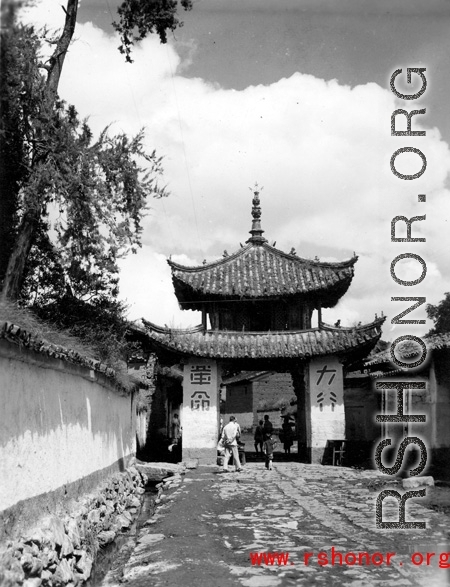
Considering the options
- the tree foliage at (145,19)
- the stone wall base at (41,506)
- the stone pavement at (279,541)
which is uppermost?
the tree foliage at (145,19)

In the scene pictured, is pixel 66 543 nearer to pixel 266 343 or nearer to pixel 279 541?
pixel 279 541

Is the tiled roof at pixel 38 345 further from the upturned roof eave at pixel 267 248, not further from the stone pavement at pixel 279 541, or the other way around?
the upturned roof eave at pixel 267 248

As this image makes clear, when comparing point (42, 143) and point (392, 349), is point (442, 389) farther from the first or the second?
point (42, 143)

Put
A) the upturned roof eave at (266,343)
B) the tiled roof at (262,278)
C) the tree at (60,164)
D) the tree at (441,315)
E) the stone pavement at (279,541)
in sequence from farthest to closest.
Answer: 1. the tree at (441,315)
2. the tiled roof at (262,278)
3. the upturned roof eave at (266,343)
4. the tree at (60,164)
5. the stone pavement at (279,541)

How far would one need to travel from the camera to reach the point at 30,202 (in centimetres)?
1342

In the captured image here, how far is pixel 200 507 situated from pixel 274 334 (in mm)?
11571

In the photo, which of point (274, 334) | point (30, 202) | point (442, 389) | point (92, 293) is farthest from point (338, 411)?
point (30, 202)

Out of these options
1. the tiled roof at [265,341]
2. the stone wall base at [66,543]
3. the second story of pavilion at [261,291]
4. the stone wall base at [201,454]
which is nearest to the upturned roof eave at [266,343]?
the tiled roof at [265,341]

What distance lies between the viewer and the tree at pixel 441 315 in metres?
37.9

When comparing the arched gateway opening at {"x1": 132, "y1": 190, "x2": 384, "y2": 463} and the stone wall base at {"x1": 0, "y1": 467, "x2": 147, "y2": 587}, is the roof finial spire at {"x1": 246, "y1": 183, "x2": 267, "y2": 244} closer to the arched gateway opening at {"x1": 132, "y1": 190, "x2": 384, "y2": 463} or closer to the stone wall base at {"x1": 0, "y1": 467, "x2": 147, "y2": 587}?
the arched gateway opening at {"x1": 132, "y1": 190, "x2": 384, "y2": 463}

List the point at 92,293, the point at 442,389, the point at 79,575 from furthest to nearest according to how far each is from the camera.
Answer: the point at 442,389, the point at 92,293, the point at 79,575

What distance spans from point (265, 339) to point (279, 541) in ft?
47.0

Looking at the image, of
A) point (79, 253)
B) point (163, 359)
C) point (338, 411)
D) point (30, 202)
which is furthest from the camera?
point (163, 359)

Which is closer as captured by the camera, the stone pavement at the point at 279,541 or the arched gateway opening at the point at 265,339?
the stone pavement at the point at 279,541
